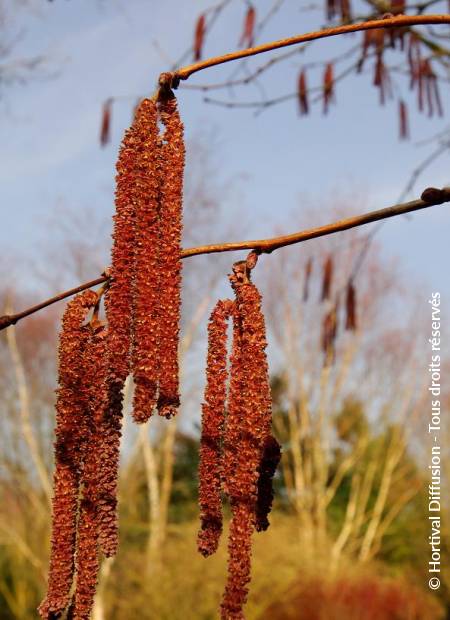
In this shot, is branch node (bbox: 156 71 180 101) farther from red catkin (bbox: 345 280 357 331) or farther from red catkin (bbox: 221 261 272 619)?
red catkin (bbox: 345 280 357 331)

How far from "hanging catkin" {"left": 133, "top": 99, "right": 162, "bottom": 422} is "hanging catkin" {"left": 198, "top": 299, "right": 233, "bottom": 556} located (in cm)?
5

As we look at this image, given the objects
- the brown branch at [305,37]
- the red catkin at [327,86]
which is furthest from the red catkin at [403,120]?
the brown branch at [305,37]

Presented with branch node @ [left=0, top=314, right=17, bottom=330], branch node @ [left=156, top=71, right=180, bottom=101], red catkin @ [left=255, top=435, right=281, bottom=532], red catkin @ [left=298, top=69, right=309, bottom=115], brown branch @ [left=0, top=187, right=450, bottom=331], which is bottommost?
red catkin @ [left=255, top=435, right=281, bottom=532]

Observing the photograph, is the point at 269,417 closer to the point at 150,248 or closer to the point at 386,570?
the point at 150,248

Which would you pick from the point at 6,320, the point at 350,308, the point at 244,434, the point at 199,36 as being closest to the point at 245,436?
the point at 244,434

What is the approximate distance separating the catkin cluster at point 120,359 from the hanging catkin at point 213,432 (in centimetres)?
4

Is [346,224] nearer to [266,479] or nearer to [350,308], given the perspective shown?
[266,479]

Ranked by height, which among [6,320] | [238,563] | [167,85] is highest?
[167,85]

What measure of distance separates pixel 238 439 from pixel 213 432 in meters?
0.02

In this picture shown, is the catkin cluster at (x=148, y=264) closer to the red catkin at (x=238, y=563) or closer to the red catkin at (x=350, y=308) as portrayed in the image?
the red catkin at (x=238, y=563)

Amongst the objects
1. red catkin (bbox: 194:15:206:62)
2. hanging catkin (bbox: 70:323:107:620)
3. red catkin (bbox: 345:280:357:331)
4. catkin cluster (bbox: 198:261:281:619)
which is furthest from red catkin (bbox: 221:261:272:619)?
red catkin (bbox: 194:15:206:62)

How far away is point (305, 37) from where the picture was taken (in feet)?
2.34

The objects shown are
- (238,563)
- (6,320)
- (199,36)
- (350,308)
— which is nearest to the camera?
(238,563)

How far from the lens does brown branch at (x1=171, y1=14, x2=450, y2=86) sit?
2.28 ft
